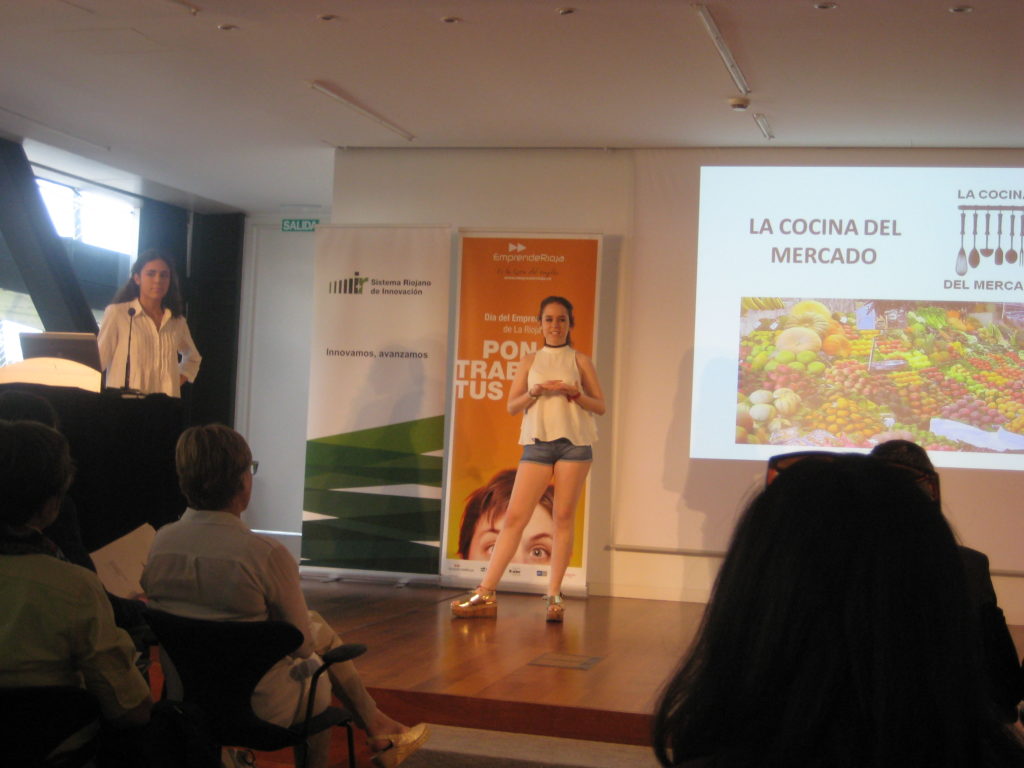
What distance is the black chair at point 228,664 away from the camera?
2.55 m

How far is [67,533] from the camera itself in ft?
9.44

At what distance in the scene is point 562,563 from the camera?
5.99 metres

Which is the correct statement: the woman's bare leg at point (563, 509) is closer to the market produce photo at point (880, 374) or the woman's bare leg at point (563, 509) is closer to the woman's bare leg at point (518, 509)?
the woman's bare leg at point (518, 509)

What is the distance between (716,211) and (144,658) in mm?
5062

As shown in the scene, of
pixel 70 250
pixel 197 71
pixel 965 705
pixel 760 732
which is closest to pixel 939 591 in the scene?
pixel 965 705

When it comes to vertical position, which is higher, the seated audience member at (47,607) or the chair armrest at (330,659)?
the seated audience member at (47,607)

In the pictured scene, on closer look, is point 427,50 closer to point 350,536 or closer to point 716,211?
point 716,211

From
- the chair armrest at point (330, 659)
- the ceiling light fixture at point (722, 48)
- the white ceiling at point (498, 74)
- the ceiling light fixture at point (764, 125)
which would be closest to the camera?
the chair armrest at point (330, 659)

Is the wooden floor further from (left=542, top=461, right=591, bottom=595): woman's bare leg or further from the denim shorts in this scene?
the denim shorts

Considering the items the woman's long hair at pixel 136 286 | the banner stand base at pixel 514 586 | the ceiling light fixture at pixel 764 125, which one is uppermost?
the ceiling light fixture at pixel 764 125

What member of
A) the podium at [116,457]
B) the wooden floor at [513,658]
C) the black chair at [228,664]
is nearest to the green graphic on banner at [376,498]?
the wooden floor at [513,658]

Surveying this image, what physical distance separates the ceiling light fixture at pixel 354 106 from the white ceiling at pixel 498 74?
0.20 feet

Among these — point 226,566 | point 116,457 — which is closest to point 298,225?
point 116,457

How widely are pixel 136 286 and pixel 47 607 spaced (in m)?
4.79
